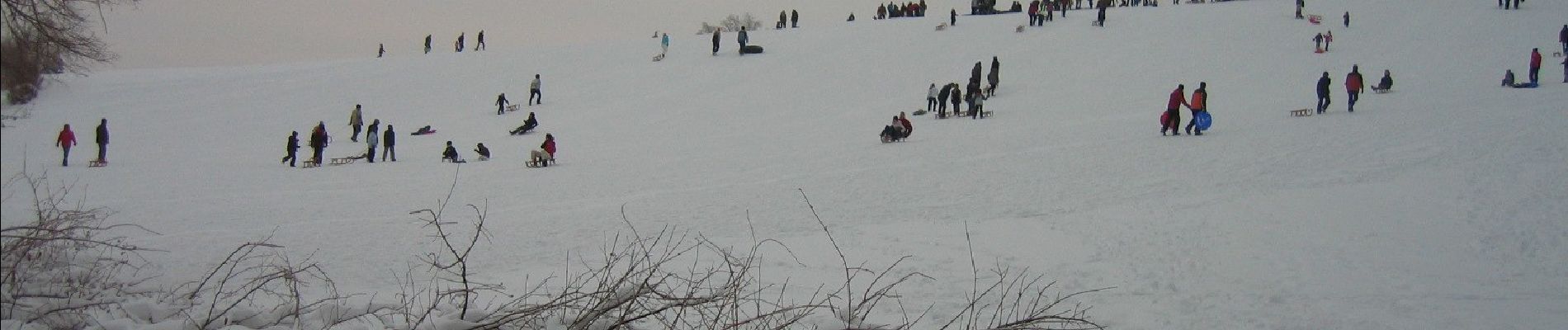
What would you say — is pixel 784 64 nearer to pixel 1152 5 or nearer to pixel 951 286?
pixel 1152 5

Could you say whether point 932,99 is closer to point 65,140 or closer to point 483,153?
point 483,153

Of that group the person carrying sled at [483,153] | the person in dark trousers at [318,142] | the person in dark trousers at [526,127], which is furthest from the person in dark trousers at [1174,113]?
the person in dark trousers at [318,142]

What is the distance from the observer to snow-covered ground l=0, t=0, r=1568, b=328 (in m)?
9.09

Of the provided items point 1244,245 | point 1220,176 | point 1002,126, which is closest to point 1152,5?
point 1002,126

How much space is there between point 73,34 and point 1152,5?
49519 mm

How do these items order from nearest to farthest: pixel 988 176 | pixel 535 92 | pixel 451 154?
pixel 988 176 → pixel 451 154 → pixel 535 92

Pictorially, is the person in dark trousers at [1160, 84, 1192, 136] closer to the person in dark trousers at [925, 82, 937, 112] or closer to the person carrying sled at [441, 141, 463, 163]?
A: the person in dark trousers at [925, 82, 937, 112]

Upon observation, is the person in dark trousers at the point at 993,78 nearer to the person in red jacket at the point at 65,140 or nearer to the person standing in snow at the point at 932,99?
the person standing in snow at the point at 932,99

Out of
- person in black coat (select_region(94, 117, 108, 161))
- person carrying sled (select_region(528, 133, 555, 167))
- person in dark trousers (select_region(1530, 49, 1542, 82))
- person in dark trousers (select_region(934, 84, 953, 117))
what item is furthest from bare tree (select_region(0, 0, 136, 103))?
person in dark trousers (select_region(1530, 49, 1542, 82))

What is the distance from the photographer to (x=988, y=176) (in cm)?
1470

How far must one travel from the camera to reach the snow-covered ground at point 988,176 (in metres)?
9.09

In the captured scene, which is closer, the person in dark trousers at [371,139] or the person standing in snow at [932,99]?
the person in dark trousers at [371,139]

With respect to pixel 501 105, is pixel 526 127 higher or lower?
lower

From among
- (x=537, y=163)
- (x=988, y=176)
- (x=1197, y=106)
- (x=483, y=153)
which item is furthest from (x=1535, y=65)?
(x=483, y=153)
